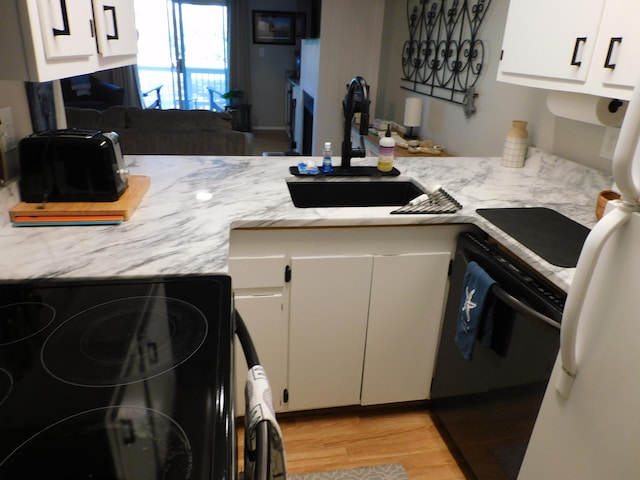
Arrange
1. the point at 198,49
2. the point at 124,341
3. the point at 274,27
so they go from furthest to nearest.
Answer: the point at 198,49 < the point at 274,27 < the point at 124,341

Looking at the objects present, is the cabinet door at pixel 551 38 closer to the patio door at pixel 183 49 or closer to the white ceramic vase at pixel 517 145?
the white ceramic vase at pixel 517 145

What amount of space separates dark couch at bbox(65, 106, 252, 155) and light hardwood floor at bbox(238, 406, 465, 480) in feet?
6.59

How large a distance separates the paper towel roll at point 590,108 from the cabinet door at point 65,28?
169cm

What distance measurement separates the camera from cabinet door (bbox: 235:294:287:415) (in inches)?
64.1

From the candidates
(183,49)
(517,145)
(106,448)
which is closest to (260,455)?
(106,448)

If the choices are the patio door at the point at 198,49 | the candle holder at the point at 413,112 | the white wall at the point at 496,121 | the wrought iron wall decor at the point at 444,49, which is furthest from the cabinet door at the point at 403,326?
the patio door at the point at 198,49

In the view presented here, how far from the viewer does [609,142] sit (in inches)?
71.2

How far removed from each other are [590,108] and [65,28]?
5.67 ft

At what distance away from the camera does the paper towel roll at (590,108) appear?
5.49 ft

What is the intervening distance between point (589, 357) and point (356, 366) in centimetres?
98

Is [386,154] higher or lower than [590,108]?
lower

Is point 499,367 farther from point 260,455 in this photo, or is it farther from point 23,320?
point 23,320

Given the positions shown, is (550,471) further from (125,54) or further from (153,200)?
(125,54)

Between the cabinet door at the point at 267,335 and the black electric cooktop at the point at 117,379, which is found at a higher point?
the black electric cooktop at the point at 117,379
